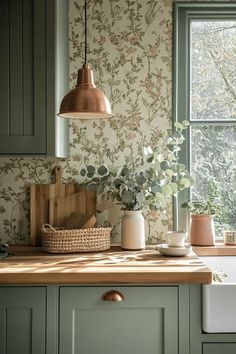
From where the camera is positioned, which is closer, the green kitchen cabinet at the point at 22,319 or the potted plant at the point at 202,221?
the green kitchen cabinet at the point at 22,319

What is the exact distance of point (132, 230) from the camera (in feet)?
8.97

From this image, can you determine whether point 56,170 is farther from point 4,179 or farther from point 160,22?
point 160,22

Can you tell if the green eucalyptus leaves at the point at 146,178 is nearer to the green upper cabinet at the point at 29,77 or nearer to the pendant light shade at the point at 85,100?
the green upper cabinet at the point at 29,77

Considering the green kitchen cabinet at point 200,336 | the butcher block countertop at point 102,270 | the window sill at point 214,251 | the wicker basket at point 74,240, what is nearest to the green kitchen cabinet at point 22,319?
the butcher block countertop at point 102,270

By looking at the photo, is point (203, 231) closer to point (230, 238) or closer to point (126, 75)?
Result: point (230, 238)

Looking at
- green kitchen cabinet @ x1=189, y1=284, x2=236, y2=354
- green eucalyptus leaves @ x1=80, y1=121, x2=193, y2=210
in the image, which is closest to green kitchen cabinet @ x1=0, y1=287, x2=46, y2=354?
green kitchen cabinet @ x1=189, y1=284, x2=236, y2=354

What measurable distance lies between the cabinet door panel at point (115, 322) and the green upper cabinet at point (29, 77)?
74cm

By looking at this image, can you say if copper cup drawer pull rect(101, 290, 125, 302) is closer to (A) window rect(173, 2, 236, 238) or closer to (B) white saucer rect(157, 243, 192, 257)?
(B) white saucer rect(157, 243, 192, 257)

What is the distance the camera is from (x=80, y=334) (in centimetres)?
223

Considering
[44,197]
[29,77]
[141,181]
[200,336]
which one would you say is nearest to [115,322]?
[200,336]

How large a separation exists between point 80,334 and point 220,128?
146cm

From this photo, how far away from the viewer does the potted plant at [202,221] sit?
2.88 metres

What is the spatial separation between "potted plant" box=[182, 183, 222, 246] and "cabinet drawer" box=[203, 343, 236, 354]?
2.39 ft

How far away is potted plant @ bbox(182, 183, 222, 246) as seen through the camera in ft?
9.43
